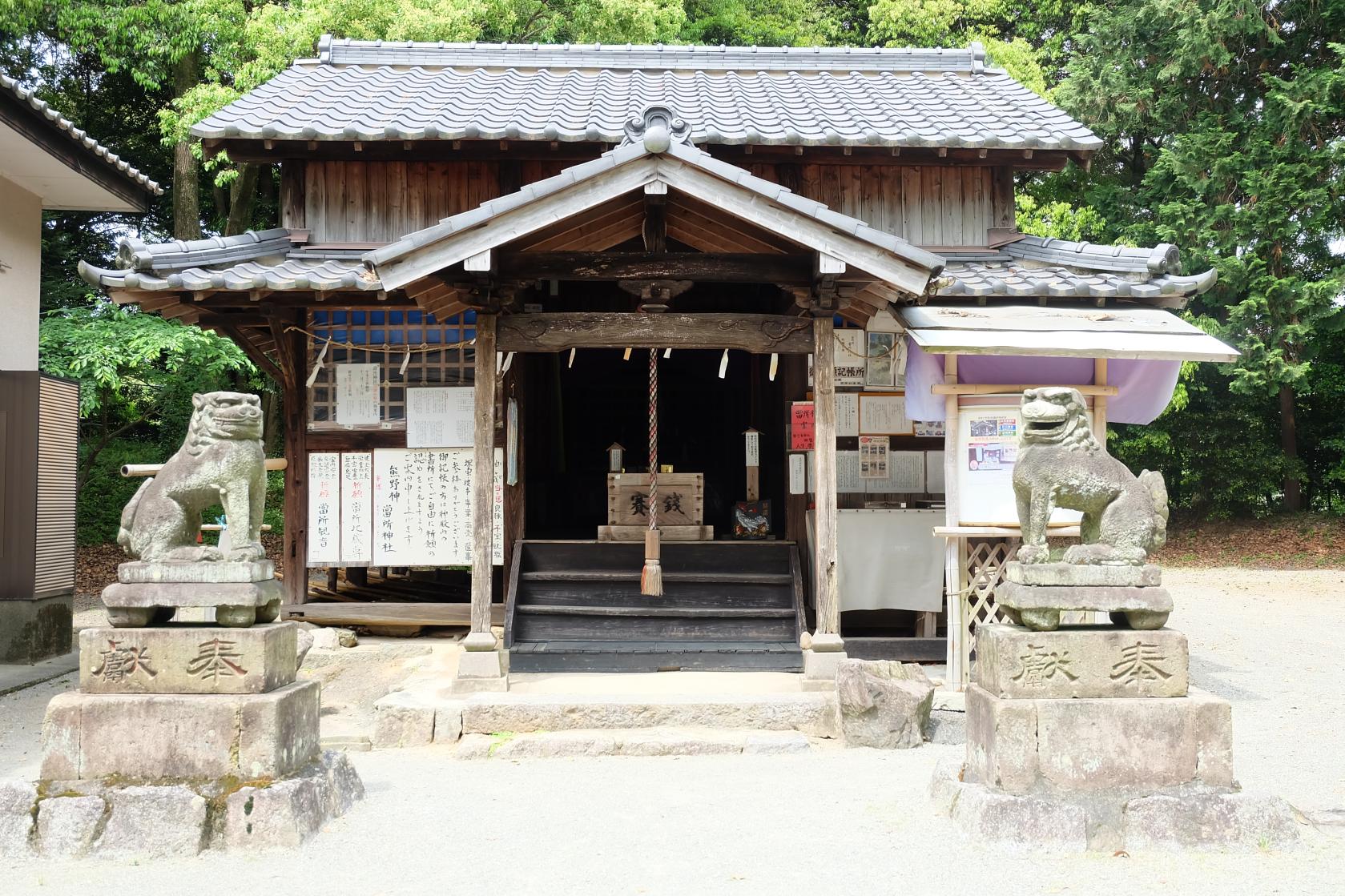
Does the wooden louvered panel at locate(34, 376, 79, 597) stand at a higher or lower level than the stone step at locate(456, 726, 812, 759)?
higher

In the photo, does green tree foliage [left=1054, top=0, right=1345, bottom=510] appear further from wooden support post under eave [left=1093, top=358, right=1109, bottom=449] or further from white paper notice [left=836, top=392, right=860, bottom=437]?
white paper notice [left=836, top=392, right=860, bottom=437]

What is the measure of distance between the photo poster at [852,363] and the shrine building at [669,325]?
0.08 feet

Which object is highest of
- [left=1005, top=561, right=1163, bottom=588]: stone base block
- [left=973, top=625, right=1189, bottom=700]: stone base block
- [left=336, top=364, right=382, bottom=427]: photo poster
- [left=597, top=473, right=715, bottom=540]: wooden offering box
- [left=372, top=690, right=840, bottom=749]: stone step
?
[left=336, top=364, right=382, bottom=427]: photo poster

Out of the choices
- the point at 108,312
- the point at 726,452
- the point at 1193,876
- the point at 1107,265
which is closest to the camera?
the point at 1193,876

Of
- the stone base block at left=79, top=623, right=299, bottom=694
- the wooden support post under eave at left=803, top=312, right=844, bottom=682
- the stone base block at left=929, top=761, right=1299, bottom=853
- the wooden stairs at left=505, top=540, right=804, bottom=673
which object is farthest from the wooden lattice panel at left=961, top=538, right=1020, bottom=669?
the stone base block at left=79, top=623, right=299, bottom=694

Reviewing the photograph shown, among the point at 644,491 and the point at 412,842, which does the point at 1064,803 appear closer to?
the point at 412,842

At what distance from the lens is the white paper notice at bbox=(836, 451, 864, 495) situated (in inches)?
407

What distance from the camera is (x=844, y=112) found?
11.7 m

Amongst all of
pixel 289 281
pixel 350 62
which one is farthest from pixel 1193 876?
pixel 350 62

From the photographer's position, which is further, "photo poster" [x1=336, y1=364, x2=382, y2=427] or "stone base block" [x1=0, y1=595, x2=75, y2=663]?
"stone base block" [x1=0, y1=595, x2=75, y2=663]

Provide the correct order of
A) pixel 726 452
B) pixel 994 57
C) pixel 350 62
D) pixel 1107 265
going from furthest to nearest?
1. pixel 994 57
2. pixel 726 452
3. pixel 350 62
4. pixel 1107 265

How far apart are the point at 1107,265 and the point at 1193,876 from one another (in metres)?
6.82

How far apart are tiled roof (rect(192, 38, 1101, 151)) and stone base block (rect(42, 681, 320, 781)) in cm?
655

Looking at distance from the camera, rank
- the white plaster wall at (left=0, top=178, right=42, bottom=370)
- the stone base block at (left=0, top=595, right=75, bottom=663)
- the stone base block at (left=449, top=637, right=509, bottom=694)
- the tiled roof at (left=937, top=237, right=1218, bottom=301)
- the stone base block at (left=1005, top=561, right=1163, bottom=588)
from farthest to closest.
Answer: the white plaster wall at (left=0, top=178, right=42, bottom=370) < the stone base block at (left=0, top=595, right=75, bottom=663) < the tiled roof at (left=937, top=237, right=1218, bottom=301) < the stone base block at (left=449, top=637, right=509, bottom=694) < the stone base block at (left=1005, top=561, right=1163, bottom=588)
